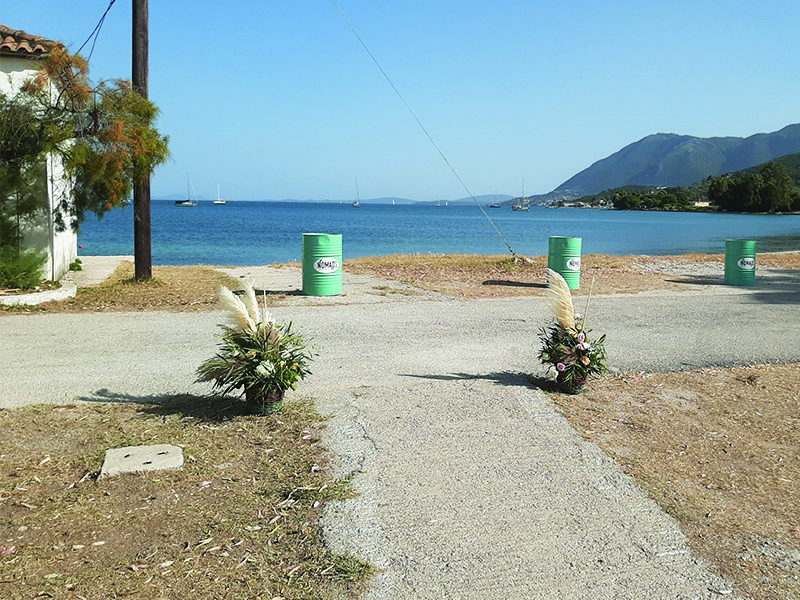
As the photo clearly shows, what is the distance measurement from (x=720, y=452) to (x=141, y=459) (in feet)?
12.5

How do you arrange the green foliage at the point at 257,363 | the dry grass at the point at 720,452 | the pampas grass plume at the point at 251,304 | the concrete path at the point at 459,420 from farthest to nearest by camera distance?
the pampas grass plume at the point at 251,304 < the green foliage at the point at 257,363 < the dry grass at the point at 720,452 < the concrete path at the point at 459,420

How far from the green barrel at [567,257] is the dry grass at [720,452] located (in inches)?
285

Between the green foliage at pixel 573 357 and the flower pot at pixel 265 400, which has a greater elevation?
the green foliage at pixel 573 357

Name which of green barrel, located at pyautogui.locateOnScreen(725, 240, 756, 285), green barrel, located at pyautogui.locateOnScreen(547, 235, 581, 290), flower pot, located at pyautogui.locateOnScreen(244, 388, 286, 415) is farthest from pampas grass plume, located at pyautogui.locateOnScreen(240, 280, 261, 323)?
green barrel, located at pyautogui.locateOnScreen(725, 240, 756, 285)

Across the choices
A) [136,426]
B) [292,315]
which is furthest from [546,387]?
[292,315]

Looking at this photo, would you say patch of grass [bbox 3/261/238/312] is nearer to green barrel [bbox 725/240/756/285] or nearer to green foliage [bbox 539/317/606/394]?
green foliage [bbox 539/317/606/394]

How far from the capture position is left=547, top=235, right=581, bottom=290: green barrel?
1463 cm

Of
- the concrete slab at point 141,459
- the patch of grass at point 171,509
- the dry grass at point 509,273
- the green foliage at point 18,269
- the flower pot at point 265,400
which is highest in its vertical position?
the green foliage at point 18,269

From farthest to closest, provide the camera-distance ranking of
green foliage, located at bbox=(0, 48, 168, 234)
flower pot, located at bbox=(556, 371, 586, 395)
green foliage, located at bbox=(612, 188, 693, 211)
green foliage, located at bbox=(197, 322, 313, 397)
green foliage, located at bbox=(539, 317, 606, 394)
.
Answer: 1. green foliage, located at bbox=(612, 188, 693, 211)
2. green foliage, located at bbox=(0, 48, 168, 234)
3. flower pot, located at bbox=(556, 371, 586, 395)
4. green foliage, located at bbox=(539, 317, 606, 394)
5. green foliage, located at bbox=(197, 322, 313, 397)

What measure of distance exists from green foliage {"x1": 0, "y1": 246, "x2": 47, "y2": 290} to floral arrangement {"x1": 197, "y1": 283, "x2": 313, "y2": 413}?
24.5 feet

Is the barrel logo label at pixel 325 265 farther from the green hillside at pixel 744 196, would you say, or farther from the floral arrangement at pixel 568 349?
the green hillside at pixel 744 196

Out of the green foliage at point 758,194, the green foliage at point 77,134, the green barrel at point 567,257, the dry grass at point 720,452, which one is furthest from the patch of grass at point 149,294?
the green foliage at point 758,194

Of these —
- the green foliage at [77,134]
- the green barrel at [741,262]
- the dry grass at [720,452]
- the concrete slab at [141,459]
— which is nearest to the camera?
the dry grass at [720,452]

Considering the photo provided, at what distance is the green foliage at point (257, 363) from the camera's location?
217 inches
